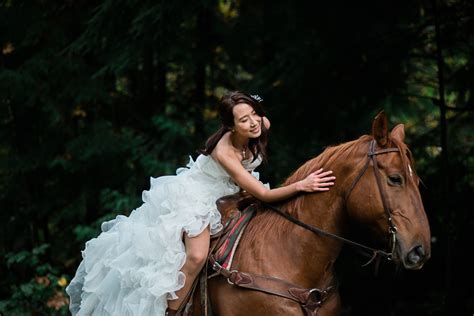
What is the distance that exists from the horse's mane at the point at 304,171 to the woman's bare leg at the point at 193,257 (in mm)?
299

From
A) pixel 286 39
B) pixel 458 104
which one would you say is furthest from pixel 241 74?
pixel 458 104

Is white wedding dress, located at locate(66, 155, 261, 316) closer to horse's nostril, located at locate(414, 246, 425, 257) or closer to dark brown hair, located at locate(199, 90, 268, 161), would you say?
dark brown hair, located at locate(199, 90, 268, 161)

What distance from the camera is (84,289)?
450 cm

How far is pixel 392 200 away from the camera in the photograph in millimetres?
3508

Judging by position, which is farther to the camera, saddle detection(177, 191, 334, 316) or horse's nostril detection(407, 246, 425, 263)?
saddle detection(177, 191, 334, 316)

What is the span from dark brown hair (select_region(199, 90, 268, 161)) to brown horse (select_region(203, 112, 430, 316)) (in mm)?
→ 403

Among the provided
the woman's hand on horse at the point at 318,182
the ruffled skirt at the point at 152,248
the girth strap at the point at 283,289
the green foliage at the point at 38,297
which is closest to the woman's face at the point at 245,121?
the ruffled skirt at the point at 152,248

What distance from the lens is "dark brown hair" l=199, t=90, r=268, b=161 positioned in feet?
13.6

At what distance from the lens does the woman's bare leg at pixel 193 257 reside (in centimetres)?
400

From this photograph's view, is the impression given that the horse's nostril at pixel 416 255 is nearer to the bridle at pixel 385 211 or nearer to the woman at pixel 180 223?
the bridle at pixel 385 211

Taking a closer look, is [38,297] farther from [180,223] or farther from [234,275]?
[234,275]

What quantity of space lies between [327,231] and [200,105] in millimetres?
6732

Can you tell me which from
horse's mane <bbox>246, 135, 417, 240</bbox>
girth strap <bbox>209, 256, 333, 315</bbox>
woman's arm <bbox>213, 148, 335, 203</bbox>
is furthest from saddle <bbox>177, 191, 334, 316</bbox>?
woman's arm <bbox>213, 148, 335, 203</bbox>

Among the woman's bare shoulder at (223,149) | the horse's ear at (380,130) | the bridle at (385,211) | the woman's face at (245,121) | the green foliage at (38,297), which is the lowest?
the green foliage at (38,297)
